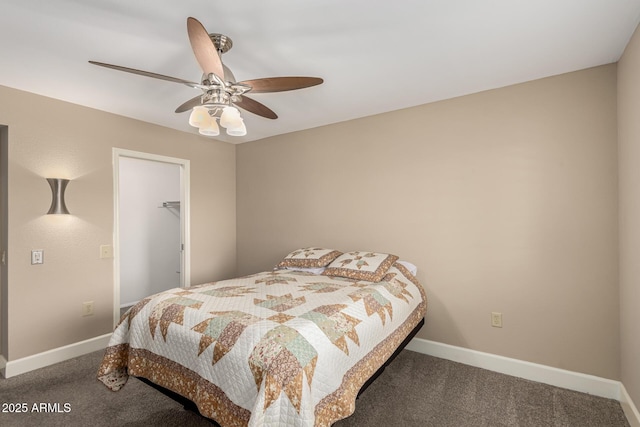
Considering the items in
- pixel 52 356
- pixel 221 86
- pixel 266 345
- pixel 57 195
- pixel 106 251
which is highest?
pixel 221 86

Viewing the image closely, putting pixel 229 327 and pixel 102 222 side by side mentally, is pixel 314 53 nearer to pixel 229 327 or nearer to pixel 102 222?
pixel 229 327

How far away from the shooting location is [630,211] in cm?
194

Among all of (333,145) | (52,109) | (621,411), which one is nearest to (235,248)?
(333,145)

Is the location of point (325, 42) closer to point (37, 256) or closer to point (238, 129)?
point (238, 129)

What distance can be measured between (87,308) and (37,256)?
66 centimetres

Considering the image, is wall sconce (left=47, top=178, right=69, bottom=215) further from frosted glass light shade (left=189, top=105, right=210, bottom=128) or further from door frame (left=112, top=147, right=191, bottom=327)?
frosted glass light shade (left=189, top=105, right=210, bottom=128)

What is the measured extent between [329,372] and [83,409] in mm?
1817

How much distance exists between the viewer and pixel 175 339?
1795 mm

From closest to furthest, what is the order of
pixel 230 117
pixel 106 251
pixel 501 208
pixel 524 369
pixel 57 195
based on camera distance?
1. pixel 230 117
2. pixel 524 369
3. pixel 501 208
4. pixel 57 195
5. pixel 106 251

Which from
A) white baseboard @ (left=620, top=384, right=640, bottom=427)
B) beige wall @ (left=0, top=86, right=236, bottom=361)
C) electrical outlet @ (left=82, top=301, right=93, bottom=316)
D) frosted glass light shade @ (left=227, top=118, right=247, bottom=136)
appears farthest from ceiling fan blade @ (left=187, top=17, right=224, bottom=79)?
white baseboard @ (left=620, top=384, right=640, bottom=427)

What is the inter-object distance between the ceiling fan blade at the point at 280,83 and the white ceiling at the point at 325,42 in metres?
0.28

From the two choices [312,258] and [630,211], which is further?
[312,258]

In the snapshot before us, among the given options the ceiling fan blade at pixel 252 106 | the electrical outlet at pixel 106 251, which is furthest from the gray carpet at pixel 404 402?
the ceiling fan blade at pixel 252 106

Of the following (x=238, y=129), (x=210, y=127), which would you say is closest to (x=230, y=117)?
(x=238, y=129)
